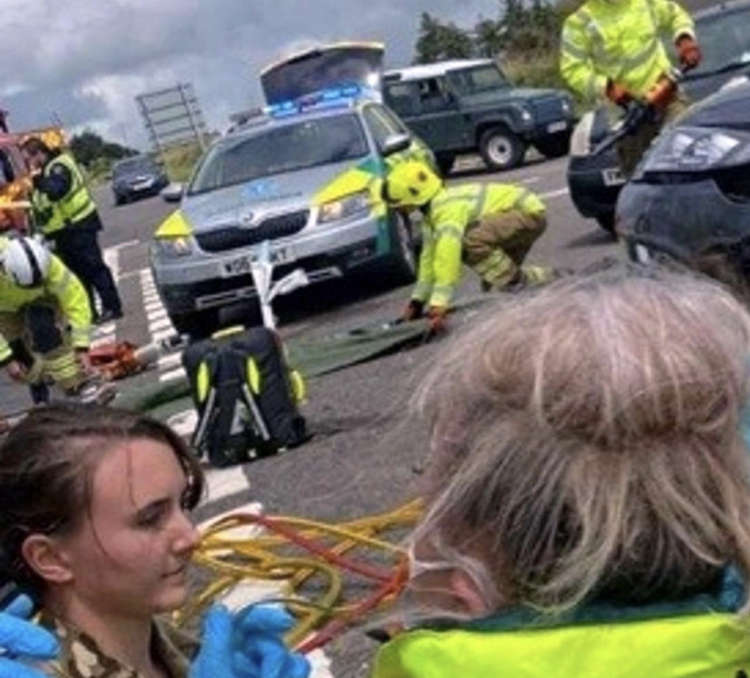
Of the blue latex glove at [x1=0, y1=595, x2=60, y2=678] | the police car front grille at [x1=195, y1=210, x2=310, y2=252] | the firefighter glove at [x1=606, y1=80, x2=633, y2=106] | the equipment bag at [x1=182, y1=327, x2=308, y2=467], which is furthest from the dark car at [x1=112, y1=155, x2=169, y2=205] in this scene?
the blue latex glove at [x1=0, y1=595, x2=60, y2=678]

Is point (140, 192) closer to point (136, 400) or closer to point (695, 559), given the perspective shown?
point (136, 400)

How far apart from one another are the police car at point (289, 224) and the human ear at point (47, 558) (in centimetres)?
925

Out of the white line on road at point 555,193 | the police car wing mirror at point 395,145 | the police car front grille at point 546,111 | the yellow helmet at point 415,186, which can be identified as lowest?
the police car front grille at point 546,111

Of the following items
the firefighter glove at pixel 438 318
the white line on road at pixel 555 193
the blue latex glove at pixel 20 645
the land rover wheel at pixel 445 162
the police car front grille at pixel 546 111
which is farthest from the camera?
the land rover wheel at pixel 445 162

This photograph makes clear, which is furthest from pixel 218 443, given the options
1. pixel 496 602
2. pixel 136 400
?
pixel 496 602

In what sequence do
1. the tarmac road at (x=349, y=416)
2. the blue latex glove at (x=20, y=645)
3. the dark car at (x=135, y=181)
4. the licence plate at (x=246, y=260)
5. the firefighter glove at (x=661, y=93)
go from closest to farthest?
the blue latex glove at (x=20, y=645), the tarmac road at (x=349, y=416), the firefighter glove at (x=661, y=93), the licence plate at (x=246, y=260), the dark car at (x=135, y=181)

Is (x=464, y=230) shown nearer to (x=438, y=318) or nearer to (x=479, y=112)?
(x=438, y=318)

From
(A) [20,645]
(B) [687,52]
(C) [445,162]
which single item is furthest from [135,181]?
(A) [20,645]

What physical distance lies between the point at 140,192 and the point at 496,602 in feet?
177

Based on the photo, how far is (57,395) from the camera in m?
9.99

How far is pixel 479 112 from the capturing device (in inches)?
1072

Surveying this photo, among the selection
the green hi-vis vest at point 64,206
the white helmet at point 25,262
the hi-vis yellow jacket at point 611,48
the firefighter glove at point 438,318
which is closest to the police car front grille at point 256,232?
the hi-vis yellow jacket at point 611,48

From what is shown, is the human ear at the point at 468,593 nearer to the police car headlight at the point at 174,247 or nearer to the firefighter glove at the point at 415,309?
the firefighter glove at the point at 415,309

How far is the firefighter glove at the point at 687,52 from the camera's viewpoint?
402 inches
